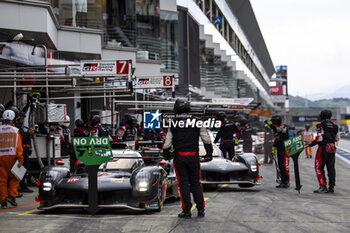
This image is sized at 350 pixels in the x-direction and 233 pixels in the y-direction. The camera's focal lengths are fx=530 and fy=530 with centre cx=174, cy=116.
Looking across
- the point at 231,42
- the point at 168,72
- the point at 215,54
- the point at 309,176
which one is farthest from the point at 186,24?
the point at 231,42

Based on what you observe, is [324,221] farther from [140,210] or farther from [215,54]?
[215,54]

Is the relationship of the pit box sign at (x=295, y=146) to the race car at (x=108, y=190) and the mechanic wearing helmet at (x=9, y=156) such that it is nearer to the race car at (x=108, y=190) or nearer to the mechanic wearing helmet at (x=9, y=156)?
the race car at (x=108, y=190)

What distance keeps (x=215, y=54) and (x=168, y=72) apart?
15.8 m

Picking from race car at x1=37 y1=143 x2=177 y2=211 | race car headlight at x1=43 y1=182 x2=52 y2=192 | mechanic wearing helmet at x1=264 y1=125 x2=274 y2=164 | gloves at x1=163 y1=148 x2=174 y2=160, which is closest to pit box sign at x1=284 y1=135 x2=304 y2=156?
race car at x1=37 y1=143 x2=177 y2=211

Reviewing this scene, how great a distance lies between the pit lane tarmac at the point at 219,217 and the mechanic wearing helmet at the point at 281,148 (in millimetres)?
1835

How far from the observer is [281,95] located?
169 meters

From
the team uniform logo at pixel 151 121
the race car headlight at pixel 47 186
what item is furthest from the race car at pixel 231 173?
the race car headlight at pixel 47 186

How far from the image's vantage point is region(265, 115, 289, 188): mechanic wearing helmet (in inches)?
491

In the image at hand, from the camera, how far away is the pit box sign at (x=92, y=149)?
327 inches

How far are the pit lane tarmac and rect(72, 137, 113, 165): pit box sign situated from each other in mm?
883

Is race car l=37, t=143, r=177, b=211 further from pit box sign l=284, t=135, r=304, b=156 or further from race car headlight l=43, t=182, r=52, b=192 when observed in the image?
pit box sign l=284, t=135, r=304, b=156

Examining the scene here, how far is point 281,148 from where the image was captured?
41.8 feet

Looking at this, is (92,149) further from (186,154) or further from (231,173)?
(231,173)

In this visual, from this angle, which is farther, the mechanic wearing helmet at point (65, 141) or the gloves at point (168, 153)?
the mechanic wearing helmet at point (65, 141)
